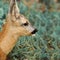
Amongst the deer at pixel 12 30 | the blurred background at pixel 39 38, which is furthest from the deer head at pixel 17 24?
the blurred background at pixel 39 38

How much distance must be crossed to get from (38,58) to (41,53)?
14 cm

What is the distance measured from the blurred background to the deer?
0.45m

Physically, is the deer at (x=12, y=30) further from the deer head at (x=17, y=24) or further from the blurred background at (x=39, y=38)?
the blurred background at (x=39, y=38)

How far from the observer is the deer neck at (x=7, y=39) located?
5.79 m

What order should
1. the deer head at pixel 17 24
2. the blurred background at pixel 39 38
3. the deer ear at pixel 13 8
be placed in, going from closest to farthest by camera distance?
the deer ear at pixel 13 8 → the deer head at pixel 17 24 → the blurred background at pixel 39 38

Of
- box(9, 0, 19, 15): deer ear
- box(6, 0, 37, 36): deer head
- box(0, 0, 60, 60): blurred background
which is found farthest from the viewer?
box(0, 0, 60, 60): blurred background

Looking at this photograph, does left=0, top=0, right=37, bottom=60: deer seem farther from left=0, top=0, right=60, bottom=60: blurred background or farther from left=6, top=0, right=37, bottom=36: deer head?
left=0, top=0, right=60, bottom=60: blurred background

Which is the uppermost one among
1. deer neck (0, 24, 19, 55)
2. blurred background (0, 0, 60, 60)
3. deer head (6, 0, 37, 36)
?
deer head (6, 0, 37, 36)

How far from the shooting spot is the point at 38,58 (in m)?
6.52

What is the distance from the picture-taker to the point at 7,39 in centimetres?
583

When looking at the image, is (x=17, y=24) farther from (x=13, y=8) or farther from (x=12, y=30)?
(x=13, y=8)

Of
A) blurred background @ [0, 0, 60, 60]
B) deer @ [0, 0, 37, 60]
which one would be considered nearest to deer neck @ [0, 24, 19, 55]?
deer @ [0, 0, 37, 60]

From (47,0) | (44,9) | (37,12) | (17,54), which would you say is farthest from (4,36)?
(47,0)

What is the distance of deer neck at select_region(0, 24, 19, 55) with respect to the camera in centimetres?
579
